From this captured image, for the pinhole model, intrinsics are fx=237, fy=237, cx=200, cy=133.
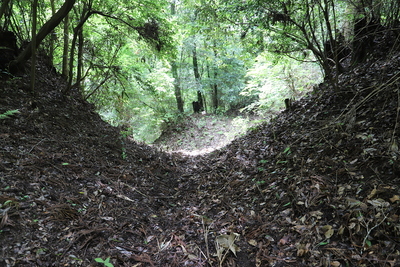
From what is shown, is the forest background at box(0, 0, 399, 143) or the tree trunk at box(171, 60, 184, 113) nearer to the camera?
the forest background at box(0, 0, 399, 143)

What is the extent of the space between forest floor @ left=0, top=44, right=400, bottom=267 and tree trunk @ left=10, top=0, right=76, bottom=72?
564 mm

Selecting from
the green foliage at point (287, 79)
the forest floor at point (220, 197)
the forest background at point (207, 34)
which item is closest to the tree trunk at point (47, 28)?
the forest background at point (207, 34)

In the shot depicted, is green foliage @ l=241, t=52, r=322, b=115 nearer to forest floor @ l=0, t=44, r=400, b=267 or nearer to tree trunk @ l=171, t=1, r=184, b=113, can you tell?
forest floor @ l=0, t=44, r=400, b=267

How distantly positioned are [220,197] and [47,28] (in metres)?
5.26

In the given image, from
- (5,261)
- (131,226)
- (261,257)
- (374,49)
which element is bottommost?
(261,257)

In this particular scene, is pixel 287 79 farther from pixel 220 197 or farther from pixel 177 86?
pixel 177 86

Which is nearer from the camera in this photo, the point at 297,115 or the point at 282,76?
the point at 297,115

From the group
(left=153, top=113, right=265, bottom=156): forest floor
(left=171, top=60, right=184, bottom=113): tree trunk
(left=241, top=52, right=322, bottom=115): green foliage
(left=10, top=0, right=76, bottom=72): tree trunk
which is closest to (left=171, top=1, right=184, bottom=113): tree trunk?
(left=171, top=60, right=184, bottom=113): tree trunk

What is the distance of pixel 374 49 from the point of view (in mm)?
5668

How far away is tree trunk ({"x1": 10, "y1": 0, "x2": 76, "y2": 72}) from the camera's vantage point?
5.25m

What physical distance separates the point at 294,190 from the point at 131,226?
7.76ft

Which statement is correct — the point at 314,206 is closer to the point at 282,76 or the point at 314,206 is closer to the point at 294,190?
the point at 294,190

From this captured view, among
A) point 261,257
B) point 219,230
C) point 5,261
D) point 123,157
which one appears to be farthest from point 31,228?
point 123,157

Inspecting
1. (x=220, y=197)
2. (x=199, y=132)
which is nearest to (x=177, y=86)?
(x=199, y=132)
